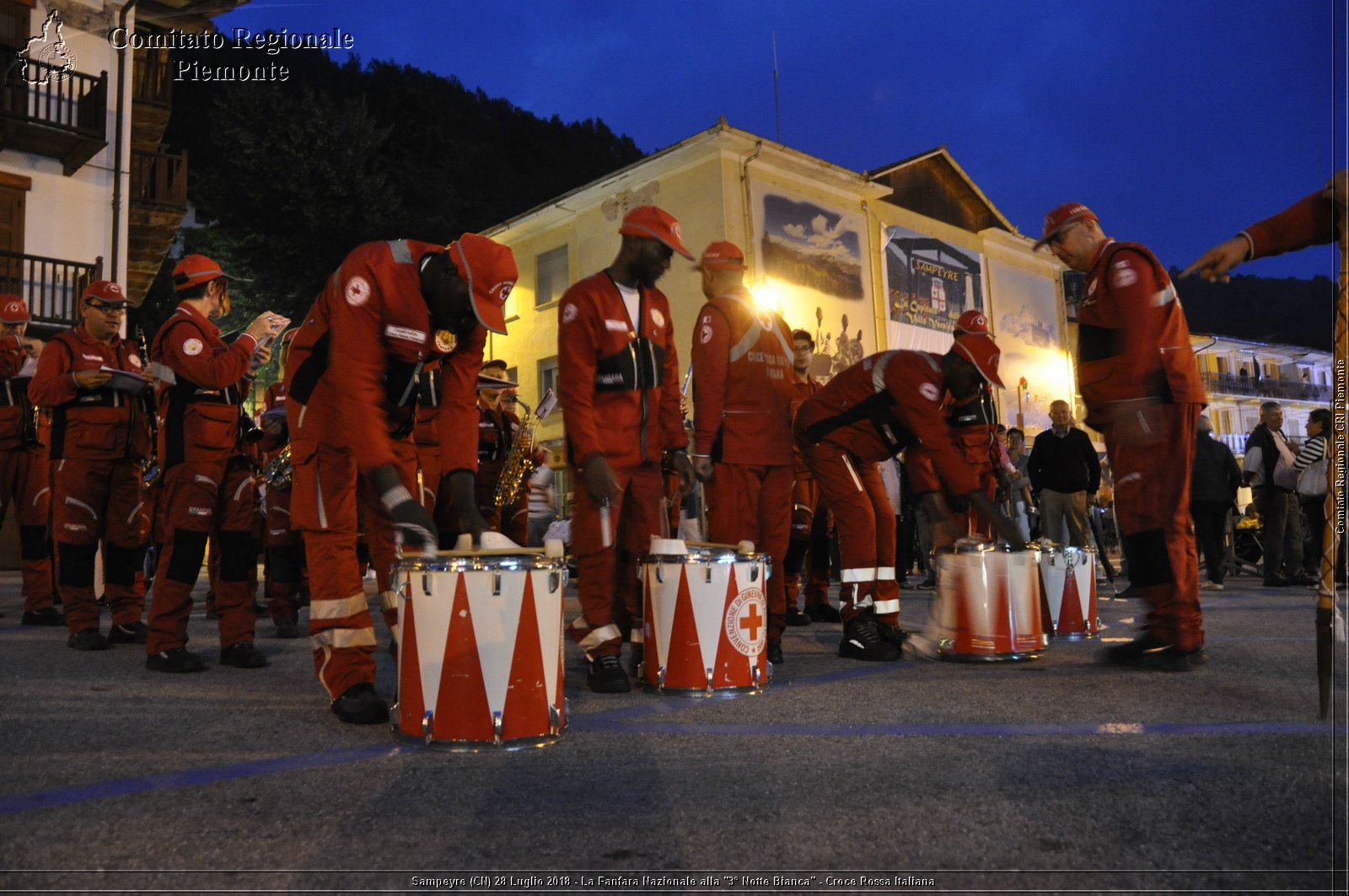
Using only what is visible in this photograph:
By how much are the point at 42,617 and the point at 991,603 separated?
6.95 m

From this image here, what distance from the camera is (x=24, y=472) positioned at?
25.2ft

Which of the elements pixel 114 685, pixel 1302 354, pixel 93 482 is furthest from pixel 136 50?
pixel 1302 354

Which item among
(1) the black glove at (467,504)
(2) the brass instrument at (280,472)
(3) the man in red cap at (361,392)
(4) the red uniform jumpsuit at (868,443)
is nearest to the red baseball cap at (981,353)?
(4) the red uniform jumpsuit at (868,443)

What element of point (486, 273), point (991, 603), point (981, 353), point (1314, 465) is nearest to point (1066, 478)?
point (1314, 465)

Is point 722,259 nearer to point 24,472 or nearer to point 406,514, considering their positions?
point 406,514

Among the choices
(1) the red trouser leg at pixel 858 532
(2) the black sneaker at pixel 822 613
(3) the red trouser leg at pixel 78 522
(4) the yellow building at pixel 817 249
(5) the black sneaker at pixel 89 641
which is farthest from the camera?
(4) the yellow building at pixel 817 249

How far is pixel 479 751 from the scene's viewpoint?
3.07m

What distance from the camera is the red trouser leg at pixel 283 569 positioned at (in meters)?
6.84

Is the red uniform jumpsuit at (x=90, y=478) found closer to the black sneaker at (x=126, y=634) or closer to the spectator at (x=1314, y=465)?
the black sneaker at (x=126, y=634)

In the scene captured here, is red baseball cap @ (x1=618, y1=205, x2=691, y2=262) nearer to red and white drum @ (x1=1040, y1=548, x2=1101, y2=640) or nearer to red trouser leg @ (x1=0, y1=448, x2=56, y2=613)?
red and white drum @ (x1=1040, y1=548, x2=1101, y2=640)

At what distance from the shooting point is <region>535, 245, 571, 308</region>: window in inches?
1074

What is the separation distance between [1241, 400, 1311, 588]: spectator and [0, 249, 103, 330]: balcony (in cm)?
1839

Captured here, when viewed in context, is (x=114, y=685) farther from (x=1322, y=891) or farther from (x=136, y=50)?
(x=136, y=50)

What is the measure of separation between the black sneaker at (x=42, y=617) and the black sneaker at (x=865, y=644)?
5988mm
